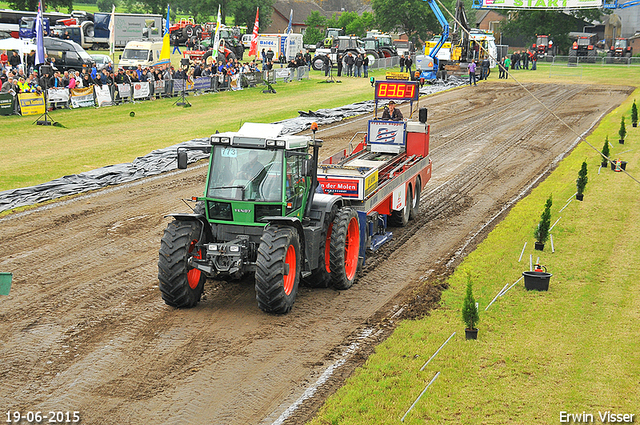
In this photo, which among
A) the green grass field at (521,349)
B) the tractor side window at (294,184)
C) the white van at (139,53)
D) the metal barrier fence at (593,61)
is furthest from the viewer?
the metal barrier fence at (593,61)

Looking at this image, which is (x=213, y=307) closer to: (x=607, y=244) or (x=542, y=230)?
(x=542, y=230)

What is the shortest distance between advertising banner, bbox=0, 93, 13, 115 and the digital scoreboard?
16.9 m

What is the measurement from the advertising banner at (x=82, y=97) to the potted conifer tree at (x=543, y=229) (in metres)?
23.7

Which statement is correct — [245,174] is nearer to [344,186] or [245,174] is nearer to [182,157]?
[182,157]

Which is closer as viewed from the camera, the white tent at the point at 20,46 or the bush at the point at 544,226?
the bush at the point at 544,226

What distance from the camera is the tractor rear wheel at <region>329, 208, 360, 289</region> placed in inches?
439

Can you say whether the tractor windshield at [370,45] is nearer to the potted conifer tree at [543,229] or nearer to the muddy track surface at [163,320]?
the muddy track surface at [163,320]

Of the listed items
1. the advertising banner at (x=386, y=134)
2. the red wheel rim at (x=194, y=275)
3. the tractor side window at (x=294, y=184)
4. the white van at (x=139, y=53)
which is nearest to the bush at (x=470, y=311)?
the tractor side window at (x=294, y=184)

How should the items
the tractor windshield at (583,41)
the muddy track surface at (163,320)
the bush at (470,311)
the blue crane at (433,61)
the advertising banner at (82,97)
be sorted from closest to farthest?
1. the muddy track surface at (163,320)
2. the bush at (470,311)
3. the advertising banner at (82,97)
4. the blue crane at (433,61)
5. the tractor windshield at (583,41)

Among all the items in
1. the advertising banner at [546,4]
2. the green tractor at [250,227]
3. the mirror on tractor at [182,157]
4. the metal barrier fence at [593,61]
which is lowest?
the green tractor at [250,227]

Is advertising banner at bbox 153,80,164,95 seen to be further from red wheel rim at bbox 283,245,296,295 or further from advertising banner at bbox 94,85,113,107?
red wheel rim at bbox 283,245,296,295

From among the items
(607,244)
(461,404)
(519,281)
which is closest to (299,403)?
(461,404)

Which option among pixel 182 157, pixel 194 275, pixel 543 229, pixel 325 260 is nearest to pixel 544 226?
pixel 543 229

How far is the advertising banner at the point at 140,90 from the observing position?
34.1m
